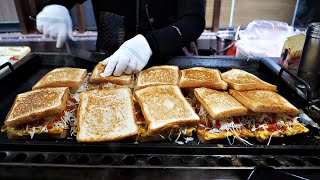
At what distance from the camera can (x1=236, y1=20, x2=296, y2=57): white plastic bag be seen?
2.85 m

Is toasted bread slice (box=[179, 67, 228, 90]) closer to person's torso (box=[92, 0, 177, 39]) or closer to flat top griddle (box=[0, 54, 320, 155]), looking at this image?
flat top griddle (box=[0, 54, 320, 155])

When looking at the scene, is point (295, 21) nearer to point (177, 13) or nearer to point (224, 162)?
point (177, 13)

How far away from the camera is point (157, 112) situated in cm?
154

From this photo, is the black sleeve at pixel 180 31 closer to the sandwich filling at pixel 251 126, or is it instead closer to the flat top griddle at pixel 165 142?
the flat top griddle at pixel 165 142

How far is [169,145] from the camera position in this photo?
1.27 metres

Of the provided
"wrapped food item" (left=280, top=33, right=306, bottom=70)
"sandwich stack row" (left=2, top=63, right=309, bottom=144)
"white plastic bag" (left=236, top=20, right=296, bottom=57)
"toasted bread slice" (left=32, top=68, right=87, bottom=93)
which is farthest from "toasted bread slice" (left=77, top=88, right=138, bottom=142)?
"white plastic bag" (left=236, top=20, right=296, bottom=57)

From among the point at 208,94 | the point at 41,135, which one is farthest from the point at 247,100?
the point at 41,135

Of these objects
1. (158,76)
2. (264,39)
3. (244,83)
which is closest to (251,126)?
(244,83)

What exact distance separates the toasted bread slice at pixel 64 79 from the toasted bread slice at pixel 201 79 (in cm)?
83

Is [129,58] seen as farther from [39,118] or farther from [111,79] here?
[39,118]

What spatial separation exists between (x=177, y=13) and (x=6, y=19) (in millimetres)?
3363

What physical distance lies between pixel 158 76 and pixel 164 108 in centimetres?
52

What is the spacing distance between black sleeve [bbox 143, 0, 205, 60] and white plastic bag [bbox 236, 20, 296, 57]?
0.79 metres

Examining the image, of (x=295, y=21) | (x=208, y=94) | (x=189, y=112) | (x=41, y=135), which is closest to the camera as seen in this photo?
(x=41, y=135)
